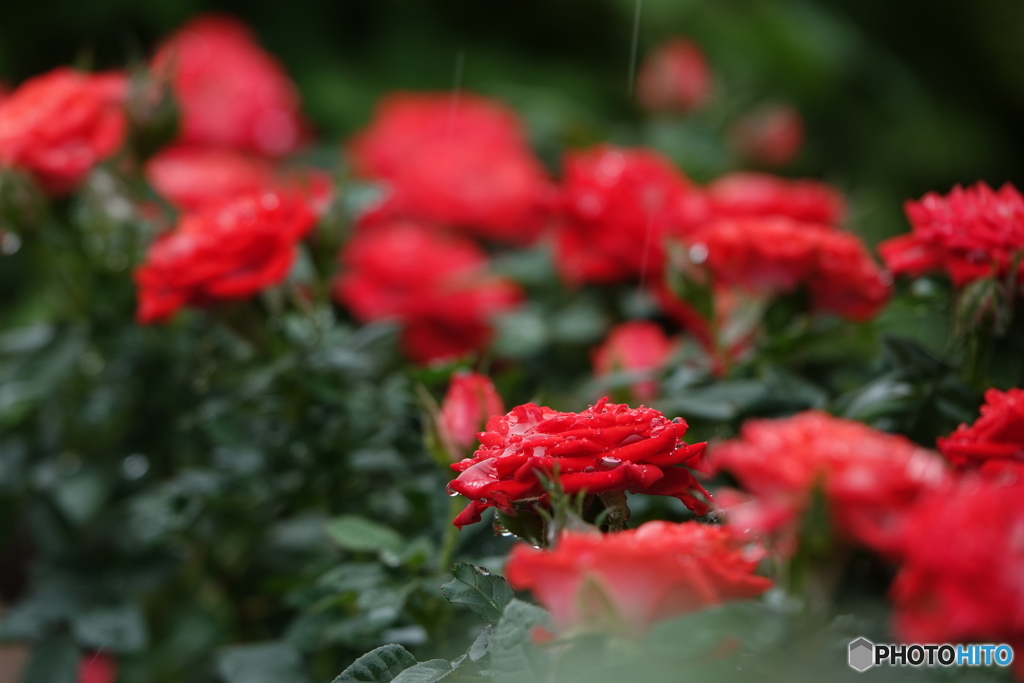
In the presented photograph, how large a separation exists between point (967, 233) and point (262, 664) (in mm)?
544

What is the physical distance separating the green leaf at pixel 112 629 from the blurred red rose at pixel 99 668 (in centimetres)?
4

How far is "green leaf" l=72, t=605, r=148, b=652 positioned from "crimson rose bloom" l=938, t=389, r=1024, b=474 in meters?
0.61

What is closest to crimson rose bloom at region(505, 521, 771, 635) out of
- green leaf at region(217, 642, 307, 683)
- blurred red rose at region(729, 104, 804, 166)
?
green leaf at region(217, 642, 307, 683)

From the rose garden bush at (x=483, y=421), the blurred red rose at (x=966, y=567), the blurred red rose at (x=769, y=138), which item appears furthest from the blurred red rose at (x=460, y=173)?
the blurred red rose at (x=966, y=567)

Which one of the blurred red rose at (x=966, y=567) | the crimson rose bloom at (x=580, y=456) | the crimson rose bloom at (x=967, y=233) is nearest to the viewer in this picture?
the blurred red rose at (x=966, y=567)

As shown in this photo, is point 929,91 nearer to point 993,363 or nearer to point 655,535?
point 993,363

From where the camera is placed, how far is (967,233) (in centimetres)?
56

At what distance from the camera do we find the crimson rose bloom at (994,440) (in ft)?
1.34

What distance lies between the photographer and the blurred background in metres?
1.91

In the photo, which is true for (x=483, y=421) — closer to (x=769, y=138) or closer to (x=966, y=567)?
(x=966, y=567)

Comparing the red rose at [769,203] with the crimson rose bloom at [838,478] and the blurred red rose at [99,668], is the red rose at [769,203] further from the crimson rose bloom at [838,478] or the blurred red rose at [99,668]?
the blurred red rose at [99,668]

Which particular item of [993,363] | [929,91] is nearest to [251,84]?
[993,363]

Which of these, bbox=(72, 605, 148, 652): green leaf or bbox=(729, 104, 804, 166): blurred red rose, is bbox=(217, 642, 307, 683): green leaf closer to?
bbox=(72, 605, 148, 652): green leaf

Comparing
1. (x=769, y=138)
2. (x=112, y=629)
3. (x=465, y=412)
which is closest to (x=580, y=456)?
(x=465, y=412)
